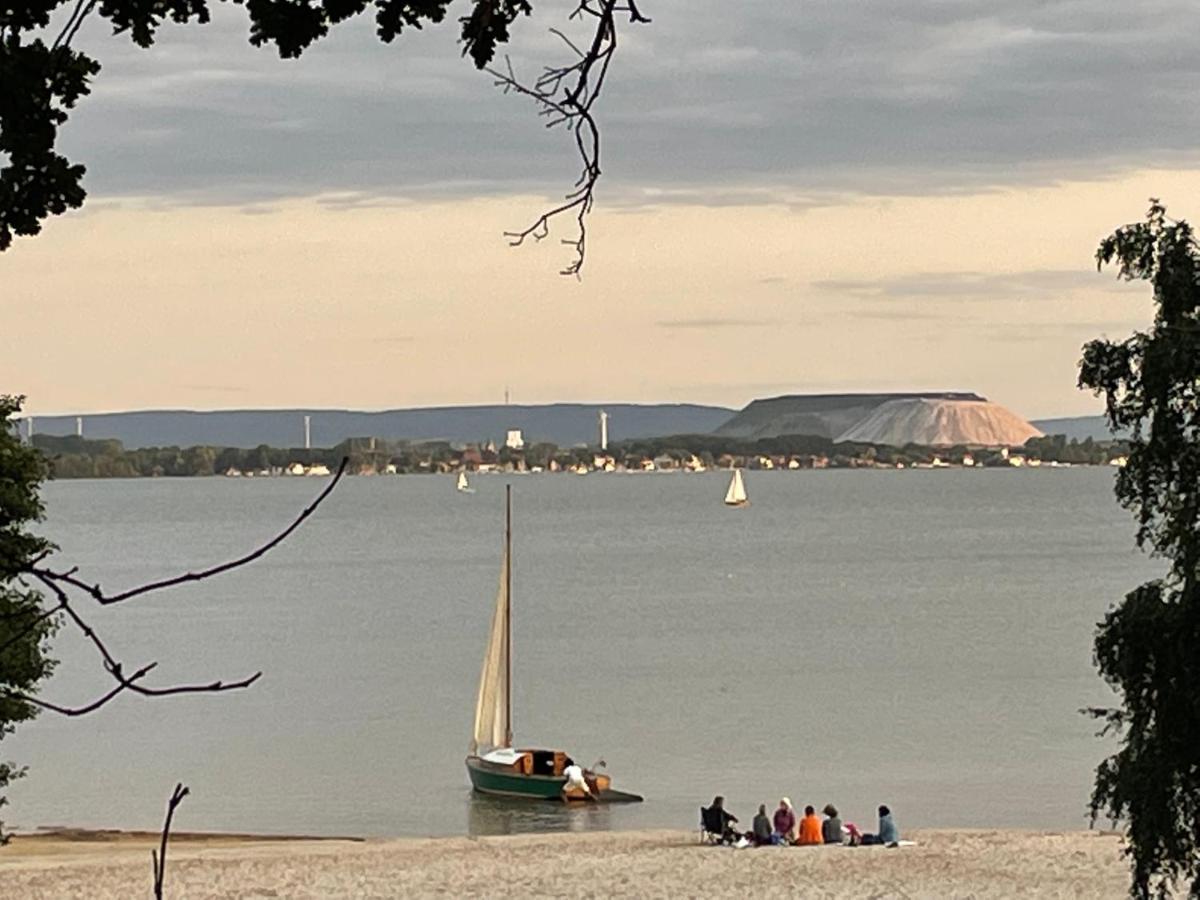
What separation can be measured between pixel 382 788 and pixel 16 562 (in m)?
44.2

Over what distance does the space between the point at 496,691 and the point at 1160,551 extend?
32.3 m

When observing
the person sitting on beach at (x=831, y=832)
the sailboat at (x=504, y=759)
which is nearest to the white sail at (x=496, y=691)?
the sailboat at (x=504, y=759)

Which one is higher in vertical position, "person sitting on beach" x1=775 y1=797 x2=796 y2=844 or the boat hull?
"person sitting on beach" x1=775 y1=797 x2=796 y2=844

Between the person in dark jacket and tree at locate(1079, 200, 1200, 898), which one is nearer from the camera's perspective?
tree at locate(1079, 200, 1200, 898)

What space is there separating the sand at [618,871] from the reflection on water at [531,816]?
6.24 meters

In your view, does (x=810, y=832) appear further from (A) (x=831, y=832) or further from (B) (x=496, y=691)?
(B) (x=496, y=691)

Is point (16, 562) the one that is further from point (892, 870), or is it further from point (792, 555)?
point (792, 555)

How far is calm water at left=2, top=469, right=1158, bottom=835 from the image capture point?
43875 millimetres

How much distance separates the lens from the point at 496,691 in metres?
45.8

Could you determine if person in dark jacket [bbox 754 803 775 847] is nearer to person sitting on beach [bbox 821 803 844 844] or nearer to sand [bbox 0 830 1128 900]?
sand [bbox 0 830 1128 900]

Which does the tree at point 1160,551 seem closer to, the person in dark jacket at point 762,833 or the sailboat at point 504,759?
the person in dark jacket at point 762,833

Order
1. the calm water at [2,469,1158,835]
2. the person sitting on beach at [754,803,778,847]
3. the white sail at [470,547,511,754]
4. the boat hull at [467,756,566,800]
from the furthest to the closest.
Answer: the white sail at [470,547,511,754]
the calm water at [2,469,1158,835]
the boat hull at [467,756,566,800]
the person sitting on beach at [754,803,778,847]

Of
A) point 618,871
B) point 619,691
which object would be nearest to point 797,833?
point 618,871

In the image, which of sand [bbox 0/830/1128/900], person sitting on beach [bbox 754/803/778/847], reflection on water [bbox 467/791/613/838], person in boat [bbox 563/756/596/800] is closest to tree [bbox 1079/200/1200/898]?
sand [bbox 0/830/1128/900]
